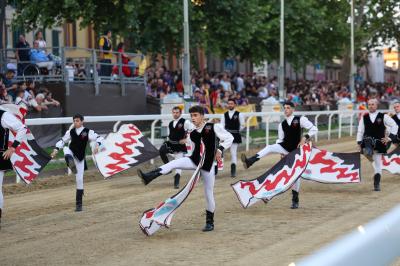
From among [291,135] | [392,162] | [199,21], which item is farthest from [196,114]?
[199,21]

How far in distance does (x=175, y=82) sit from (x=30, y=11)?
221 inches

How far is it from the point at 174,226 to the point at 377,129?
5.39m

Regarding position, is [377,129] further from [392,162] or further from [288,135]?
[288,135]

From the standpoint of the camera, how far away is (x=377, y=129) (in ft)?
45.1

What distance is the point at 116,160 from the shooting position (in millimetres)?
14680

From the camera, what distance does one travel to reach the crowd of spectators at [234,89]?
1017 inches

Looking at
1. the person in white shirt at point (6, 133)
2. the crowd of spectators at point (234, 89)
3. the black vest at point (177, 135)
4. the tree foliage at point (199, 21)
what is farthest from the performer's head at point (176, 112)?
the tree foliage at point (199, 21)

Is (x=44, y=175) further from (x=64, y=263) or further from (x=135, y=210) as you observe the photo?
(x=64, y=263)

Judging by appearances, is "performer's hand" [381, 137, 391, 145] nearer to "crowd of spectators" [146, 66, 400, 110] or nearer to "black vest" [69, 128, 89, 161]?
"black vest" [69, 128, 89, 161]

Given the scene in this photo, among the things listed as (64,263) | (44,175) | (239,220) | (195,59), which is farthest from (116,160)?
(195,59)

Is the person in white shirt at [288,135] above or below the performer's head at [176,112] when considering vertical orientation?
below

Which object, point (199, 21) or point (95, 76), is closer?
point (95, 76)

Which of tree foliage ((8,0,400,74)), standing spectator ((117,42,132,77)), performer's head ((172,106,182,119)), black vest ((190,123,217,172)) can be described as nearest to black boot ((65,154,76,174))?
black vest ((190,123,217,172))

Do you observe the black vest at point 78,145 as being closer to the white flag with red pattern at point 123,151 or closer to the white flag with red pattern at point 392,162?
the white flag with red pattern at point 123,151
